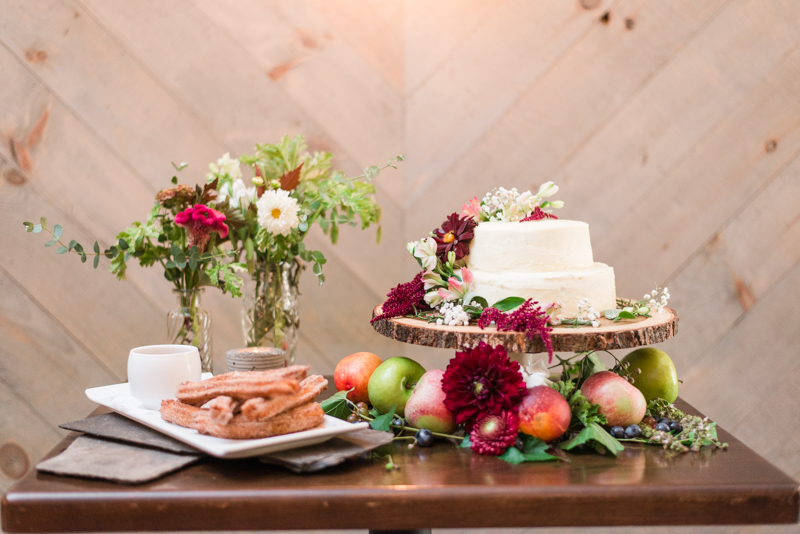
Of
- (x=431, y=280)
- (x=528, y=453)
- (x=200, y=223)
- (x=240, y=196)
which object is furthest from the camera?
(x=240, y=196)

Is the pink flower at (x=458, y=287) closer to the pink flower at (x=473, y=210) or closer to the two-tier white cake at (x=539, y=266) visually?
the two-tier white cake at (x=539, y=266)

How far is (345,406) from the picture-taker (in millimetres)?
994

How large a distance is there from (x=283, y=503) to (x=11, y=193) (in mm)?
1183

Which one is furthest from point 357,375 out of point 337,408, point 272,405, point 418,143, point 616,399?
point 418,143

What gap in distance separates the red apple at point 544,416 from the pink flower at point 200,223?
24.3 inches

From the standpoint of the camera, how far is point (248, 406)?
77cm

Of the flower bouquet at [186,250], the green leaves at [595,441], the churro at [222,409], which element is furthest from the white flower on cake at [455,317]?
the flower bouquet at [186,250]

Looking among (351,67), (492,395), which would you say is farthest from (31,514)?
(351,67)

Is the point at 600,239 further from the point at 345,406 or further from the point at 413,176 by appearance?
the point at 345,406

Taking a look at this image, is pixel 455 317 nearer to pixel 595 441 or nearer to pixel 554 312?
pixel 554 312

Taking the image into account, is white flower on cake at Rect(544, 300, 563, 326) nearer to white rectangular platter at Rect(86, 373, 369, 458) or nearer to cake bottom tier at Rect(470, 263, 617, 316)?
cake bottom tier at Rect(470, 263, 617, 316)

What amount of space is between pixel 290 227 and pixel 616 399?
24.7 inches

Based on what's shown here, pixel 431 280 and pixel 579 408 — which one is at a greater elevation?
pixel 431 280

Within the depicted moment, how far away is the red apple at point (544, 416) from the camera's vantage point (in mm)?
855
